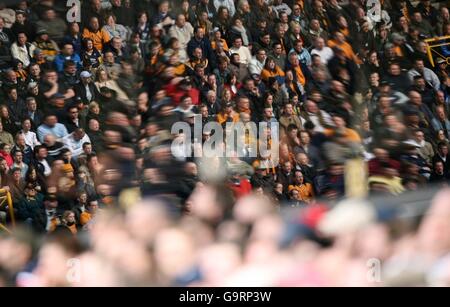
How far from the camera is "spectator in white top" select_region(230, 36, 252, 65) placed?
4027 mm

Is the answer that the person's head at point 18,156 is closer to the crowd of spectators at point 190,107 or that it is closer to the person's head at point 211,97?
the crowd of spectators at point 190,107

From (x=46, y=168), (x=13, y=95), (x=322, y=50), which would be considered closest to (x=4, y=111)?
(x=13, y=95)

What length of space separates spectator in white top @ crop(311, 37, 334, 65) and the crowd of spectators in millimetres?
10

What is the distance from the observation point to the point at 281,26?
163 inches

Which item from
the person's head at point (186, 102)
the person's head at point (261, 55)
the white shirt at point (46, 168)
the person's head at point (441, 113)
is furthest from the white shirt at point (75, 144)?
the person's head at point (441, 113)

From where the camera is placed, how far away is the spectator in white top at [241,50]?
4.03 m

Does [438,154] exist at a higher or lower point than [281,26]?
lower

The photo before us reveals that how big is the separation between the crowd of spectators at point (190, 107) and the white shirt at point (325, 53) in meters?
0.01

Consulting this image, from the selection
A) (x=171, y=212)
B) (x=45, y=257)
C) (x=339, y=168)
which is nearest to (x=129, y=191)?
(x=171, y=212)

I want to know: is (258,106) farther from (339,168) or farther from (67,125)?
(67,125)

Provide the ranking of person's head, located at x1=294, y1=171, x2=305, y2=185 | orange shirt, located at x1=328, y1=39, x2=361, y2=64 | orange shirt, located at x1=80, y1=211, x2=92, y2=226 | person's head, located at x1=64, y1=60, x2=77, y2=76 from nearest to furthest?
1. orange shirt, located at x1=80, y1=211, x2=92, y2=226
2. person's head, located at x1=64, y1=60, x2=77, y2=76
3. person's head, located at x1=294, y1=171, x2=305, y2=185
4. orange shirt, located at x1=328, y1=39, x2=361, y2=64

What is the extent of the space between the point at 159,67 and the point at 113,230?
0.86 m

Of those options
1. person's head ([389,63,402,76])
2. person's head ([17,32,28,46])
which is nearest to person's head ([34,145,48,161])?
person's head ([17,32,28,46])

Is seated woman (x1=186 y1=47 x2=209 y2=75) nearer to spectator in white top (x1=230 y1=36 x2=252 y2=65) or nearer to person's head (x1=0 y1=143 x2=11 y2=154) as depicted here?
spectator in white top (x1=230 y1=36 x2=252 y2=65)
